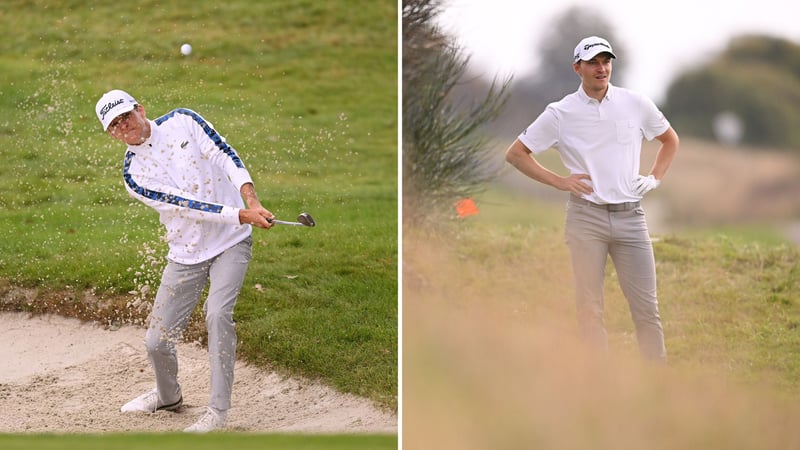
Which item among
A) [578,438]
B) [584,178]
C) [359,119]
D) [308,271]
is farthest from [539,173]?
[359,119]

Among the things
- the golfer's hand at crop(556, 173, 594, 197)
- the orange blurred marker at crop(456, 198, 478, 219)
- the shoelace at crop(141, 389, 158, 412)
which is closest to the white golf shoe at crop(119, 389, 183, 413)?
the shoelace at crop(141, 389, 158, 412)

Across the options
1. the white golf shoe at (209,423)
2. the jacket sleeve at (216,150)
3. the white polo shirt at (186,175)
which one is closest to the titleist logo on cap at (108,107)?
the white polo shirt at (186,175)

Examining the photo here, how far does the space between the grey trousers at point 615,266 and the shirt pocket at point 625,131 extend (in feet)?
0.93

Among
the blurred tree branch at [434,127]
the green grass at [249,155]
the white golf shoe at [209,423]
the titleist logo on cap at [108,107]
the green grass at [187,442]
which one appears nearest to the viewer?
the green grass at [187,442]

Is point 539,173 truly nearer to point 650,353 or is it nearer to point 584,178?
point 584,178

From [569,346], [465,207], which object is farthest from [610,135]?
[569,346]

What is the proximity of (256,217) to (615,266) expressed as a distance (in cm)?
152

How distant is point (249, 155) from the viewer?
28.9 feet

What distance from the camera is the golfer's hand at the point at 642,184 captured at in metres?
4.85

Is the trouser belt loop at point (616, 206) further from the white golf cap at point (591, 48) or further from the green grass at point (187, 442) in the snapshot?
the green grass at point (187, 442)

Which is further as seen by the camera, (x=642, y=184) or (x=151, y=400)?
(x=151, y=400)

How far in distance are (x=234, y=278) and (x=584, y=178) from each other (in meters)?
1.64

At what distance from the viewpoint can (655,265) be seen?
4965 mm

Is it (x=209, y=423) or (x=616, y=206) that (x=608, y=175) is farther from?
(x=209, y=423)
